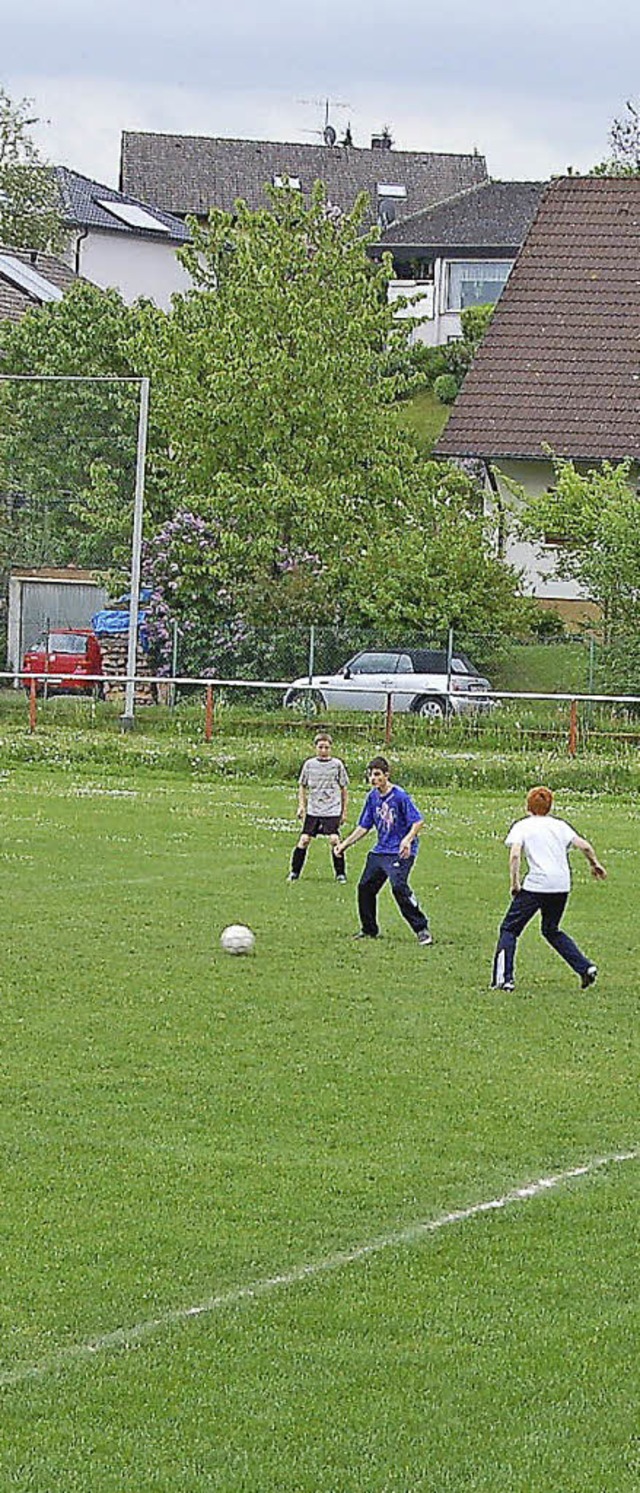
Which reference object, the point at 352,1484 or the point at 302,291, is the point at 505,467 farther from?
the point at 352,1484

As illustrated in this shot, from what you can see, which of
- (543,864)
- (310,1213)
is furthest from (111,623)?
(310,1213)

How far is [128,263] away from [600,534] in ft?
169

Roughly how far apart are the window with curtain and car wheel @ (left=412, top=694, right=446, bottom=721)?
49.7 m

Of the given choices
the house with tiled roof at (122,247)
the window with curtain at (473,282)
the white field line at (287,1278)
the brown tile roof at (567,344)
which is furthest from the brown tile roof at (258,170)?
the white field line at (287,1278)

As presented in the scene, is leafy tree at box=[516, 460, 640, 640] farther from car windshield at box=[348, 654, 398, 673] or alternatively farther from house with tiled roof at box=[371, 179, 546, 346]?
house with tiled roof at box=[371, 179, 546, 346]

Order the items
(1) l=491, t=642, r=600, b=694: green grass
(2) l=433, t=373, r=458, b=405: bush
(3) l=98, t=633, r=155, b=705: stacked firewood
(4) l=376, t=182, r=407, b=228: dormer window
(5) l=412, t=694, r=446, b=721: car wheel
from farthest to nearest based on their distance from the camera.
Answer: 1. (4) l=376, t=182, r=407, b=228: dormer window
2. (2) l=433, t=373, r=458, b=405: bush
3. (3) l=98, t=633, r=155, b=705: stacked firewood
4. (1) l=491, t=642, r=600, b=694: green grass
5. (5) l=412, t=694, r=446, b=721: car wheel

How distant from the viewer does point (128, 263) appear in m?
85.3

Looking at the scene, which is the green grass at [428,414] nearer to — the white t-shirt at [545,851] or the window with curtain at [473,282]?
the window with curtain at [473,282]

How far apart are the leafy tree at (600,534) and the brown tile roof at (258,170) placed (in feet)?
198

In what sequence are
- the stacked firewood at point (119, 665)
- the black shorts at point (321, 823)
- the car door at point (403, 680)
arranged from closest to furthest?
the black shorts at point (321, 823) < the car door at point (403, 680) < the stacked firewood at point (119, 665)

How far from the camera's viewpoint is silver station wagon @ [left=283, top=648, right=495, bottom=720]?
35500mm

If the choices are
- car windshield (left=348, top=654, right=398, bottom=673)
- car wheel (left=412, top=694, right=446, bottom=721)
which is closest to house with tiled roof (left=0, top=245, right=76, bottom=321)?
car windshield (left=348, top=654, right=398, bottom=673)

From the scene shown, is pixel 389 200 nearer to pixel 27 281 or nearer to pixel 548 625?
pixel 27 281

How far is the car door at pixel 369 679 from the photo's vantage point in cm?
3622
